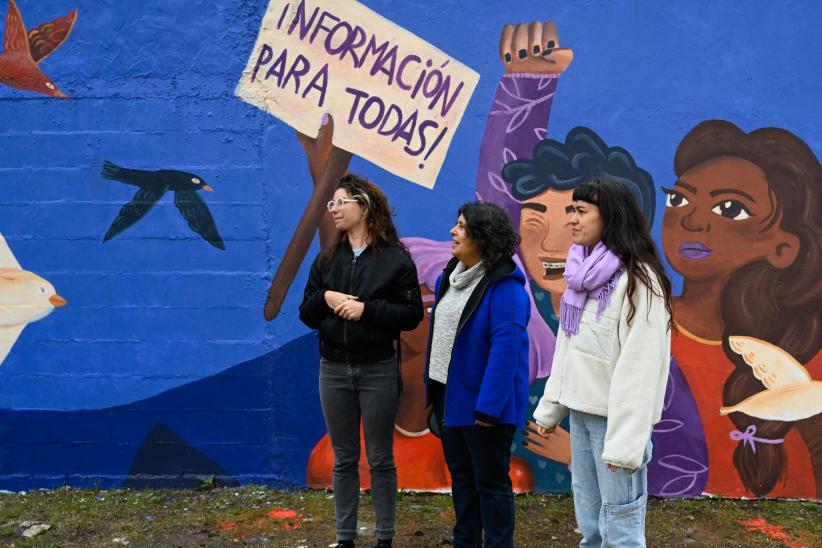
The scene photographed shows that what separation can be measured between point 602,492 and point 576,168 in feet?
7.28

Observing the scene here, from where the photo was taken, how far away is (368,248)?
3867 millimetres

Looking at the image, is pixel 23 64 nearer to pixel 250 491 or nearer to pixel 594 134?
pixel 250 491

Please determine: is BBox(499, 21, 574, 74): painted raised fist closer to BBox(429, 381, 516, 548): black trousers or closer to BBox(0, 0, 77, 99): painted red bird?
BBox(429, 381, 516, 548): black trousers

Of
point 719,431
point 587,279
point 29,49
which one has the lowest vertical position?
point 719,431

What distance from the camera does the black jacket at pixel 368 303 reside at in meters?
3.74

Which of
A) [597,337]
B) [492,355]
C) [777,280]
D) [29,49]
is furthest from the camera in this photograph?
[29,49]

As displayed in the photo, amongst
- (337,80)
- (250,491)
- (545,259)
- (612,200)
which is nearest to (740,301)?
(545,259)

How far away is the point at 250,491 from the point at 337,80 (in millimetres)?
2480

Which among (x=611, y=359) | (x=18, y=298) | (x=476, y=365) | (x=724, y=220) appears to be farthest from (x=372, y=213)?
(x=18, y=298)

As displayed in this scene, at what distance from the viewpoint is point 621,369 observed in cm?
283

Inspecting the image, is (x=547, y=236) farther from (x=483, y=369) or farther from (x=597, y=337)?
(x=597, y=337)

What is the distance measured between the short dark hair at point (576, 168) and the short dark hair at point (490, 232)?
3.98ft

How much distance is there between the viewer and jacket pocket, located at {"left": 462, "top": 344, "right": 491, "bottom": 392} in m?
3.39

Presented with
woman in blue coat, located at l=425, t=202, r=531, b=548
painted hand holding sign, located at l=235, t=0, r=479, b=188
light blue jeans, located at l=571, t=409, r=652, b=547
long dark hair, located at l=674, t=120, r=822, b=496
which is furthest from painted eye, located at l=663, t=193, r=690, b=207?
light blue jeans, located at l=571, t=409, r=652, b=547
